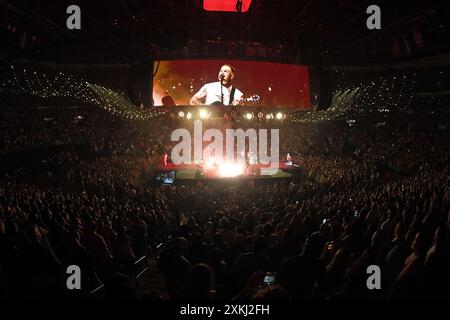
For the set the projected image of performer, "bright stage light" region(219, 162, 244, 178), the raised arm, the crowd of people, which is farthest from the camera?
"bright stage light" region(219, 162, 244, 178)

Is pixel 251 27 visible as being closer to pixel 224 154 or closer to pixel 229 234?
pixel 224 154

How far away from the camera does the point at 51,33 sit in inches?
723

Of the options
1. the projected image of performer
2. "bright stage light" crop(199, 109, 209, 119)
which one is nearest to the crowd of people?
the projected image of performer

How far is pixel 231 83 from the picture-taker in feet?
68.8

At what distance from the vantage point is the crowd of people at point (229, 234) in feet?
14.9

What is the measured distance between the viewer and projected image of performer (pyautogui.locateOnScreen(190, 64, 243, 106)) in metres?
20.9

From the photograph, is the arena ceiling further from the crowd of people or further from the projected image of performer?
the crowd of people

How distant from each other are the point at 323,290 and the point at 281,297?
1609 mm

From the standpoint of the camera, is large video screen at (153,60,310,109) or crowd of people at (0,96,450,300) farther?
large video screen at (153,60,310,109)

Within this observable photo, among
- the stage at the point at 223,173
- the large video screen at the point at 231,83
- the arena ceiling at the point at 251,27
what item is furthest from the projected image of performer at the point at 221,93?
the stage at the point at 223,173

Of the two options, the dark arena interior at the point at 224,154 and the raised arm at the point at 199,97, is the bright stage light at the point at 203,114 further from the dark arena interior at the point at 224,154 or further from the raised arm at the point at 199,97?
the raised arm at the point at 199,97

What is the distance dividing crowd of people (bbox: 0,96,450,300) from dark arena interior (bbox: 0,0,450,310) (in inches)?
1.3
